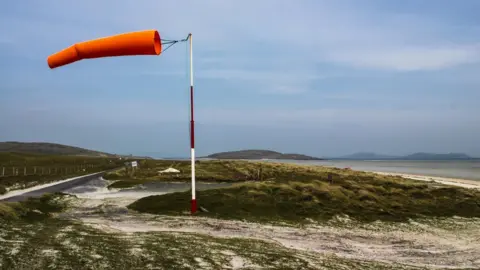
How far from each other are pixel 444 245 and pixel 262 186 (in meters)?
13.5

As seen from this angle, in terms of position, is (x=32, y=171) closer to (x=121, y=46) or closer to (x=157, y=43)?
(x=121, y=46)

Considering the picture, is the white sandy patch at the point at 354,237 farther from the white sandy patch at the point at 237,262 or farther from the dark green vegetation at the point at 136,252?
the white sandy patch at the point at 237,262

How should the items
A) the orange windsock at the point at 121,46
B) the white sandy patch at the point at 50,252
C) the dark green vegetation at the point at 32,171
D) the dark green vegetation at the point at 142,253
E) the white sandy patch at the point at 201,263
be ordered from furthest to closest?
the dark green vegetation at the point at 32,171
the orange windsock at the point at 121,46
the white sandy patch at the point at 50,252
the white sandy patch at the point at 201,263
the dark green vegetation at the point at 142,253

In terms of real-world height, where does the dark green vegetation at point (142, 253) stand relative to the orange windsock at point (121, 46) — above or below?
below

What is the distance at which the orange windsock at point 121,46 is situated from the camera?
43.7 feet

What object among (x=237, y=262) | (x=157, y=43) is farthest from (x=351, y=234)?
(x=157, y=43)

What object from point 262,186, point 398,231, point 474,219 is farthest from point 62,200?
point 474,219

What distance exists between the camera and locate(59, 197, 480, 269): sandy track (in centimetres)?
1569

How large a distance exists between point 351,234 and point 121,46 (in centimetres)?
1405

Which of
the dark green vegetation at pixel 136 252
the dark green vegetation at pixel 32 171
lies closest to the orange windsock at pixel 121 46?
the dark green vegetation at pixel 136 252

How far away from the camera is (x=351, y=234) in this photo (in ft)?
65.8

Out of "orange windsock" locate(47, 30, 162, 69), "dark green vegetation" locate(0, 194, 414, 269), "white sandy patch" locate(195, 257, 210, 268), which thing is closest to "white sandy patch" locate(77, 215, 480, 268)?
"dark green vegetation" locate(0, 194, 414, 269)

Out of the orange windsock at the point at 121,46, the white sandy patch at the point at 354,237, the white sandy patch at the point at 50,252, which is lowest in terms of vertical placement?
the white sandy patch at the point at 354,237

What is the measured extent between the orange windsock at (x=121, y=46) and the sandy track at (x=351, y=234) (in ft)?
24.6
